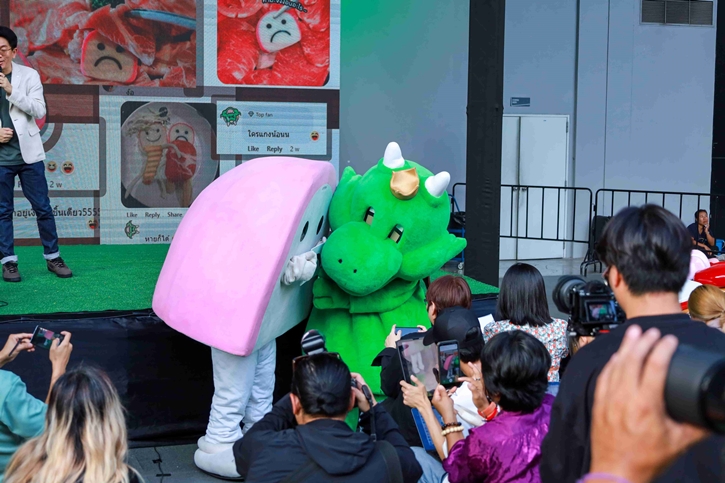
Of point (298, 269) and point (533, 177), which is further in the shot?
point (533, 177)

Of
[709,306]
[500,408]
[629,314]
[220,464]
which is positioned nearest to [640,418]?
[629,314]

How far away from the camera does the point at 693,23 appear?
40.3 ft

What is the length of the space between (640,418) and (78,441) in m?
1.66

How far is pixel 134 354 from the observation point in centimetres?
463

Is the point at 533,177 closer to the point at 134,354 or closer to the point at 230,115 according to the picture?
the point at 230,115

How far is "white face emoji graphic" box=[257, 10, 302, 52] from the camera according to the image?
8570 millimetres

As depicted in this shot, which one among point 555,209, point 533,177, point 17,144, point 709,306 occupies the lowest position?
point 709,306

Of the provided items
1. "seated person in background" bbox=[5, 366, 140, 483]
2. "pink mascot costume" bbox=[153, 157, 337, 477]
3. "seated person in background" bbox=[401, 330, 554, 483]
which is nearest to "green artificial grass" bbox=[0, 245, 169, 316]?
"pink mascot costume" bbox=[153, 157, 337, 477]

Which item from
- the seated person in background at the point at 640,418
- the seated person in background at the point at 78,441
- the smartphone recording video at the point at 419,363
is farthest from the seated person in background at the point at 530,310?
the seated person in background at the point at 640,418

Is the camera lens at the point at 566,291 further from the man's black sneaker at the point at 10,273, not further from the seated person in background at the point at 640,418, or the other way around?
the man's black sneaker at the point at 10,273

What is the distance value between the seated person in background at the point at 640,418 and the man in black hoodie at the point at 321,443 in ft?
4.19

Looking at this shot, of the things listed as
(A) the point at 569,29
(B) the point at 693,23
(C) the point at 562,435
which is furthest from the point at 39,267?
(B) the point at 693,23

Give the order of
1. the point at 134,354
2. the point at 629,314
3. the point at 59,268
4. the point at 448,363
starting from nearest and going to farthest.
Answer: the point at 629,314 < the point at 448,363 < the point at 134,354 < the point at 59,268

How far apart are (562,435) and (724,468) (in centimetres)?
37
